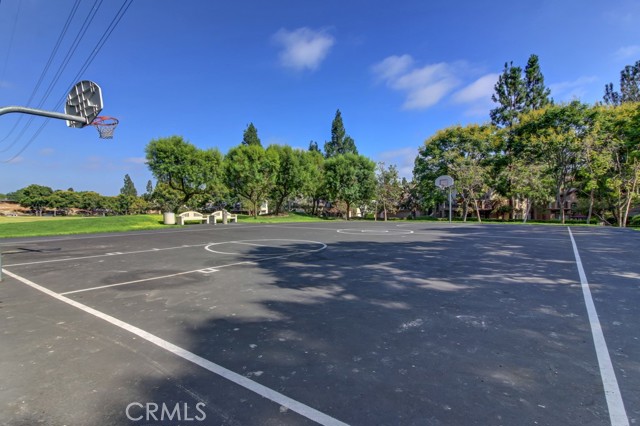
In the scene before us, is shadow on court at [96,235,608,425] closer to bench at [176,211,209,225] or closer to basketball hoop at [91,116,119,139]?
basketball hoop at [91,116,119,139]

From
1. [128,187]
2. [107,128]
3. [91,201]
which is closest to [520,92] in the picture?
[107,128]

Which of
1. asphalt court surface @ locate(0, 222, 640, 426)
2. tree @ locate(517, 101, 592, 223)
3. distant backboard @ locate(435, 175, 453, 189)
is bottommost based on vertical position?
asphalt court surface @ locate(0, 222, 640, 426)

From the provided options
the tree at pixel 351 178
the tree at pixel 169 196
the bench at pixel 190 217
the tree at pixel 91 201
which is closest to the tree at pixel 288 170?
the tree at pixel 351 178

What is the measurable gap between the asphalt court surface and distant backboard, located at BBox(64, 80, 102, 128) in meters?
5.68

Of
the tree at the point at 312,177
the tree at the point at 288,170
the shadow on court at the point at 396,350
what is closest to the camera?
the shadow on court at the point at 396,350

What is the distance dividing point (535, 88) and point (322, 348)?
47.5m

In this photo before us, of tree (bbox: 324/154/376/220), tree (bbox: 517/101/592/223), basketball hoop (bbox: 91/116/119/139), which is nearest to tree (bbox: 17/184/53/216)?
tree (bbox: 324/154/376/220)

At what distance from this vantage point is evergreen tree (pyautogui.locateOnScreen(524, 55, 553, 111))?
3884cm

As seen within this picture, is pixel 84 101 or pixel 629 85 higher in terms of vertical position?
pixel 629 85

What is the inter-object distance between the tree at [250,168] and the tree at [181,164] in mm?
3026

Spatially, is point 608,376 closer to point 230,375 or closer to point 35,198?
point 230,375

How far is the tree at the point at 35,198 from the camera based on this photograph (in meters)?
56.8

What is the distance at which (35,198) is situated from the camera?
56.8 metres

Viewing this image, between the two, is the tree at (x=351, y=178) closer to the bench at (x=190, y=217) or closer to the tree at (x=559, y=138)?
the tree at (x=559, y=138)
